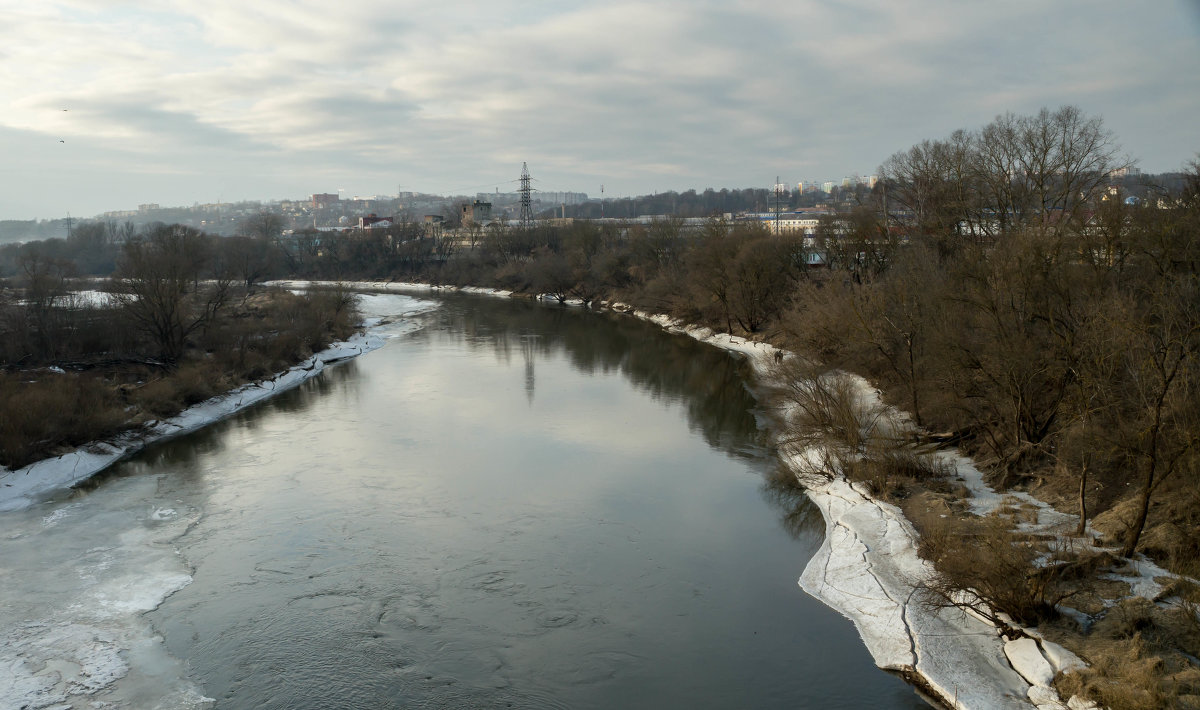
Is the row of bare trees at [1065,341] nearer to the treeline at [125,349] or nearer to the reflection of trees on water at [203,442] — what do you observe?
the reflection of trees on water at [203,442]

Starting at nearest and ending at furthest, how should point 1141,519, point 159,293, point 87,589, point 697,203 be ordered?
point 1141,519
point 87,589
point 159,293
point 697,203

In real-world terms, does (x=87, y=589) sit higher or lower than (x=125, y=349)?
lower

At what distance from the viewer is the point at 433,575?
10.8m

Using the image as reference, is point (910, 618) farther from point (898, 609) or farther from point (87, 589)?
point (87, 589)

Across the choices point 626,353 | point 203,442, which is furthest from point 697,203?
point 203,442

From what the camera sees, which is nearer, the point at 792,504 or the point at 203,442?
the point at 792,504

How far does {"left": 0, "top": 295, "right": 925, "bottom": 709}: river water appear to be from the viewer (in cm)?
842

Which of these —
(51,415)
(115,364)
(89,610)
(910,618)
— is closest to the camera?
(910,618)

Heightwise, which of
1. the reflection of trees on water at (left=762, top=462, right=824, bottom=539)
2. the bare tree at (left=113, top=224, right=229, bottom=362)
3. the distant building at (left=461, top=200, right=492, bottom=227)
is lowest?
Answer: the reflection of trees on water at (left=762, top=462, right=824, bottom=539)

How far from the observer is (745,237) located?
106 ft

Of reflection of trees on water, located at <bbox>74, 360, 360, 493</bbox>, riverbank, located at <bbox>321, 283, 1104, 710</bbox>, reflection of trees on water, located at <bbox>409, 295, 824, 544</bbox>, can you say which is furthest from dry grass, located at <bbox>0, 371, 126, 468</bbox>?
riverbank, located at <bbox>321, 283, 1104, 710</bbox>

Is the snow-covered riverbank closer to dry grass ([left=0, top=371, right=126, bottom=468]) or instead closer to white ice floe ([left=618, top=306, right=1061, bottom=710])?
white ice floe ([left=618, top=306, right=1061, bottom=710])

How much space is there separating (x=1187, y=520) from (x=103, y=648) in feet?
41.3

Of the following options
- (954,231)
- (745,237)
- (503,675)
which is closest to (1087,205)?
(954,231)
